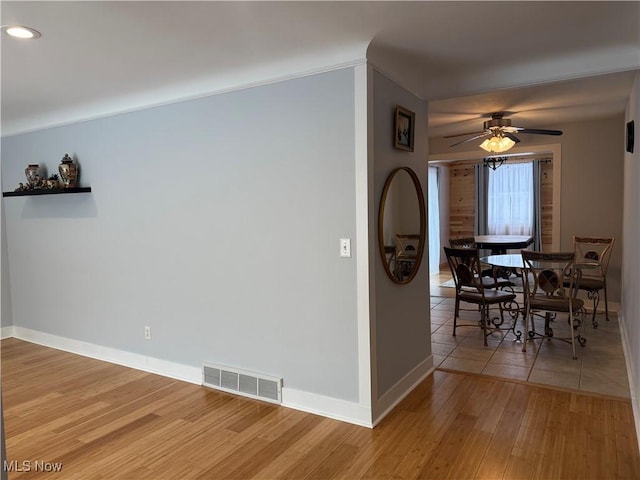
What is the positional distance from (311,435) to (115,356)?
7.17 ft

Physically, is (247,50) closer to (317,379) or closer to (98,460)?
(317,379)

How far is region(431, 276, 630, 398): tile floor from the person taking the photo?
10.8 feet

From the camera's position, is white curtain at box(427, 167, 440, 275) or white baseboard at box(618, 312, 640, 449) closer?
white baseboard at box(618, 312, 640, 449)

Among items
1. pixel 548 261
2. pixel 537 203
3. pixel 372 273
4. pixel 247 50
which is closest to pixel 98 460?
pixel 372 273

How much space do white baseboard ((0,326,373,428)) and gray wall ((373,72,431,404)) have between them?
21cm

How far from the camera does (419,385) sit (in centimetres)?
327

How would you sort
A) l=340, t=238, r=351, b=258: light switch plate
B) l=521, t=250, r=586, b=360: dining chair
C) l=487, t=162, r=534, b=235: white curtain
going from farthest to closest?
1. l=487, t=162, r=534, b=235: white curtain
2. l=521, t=250, r=586, b=360: dining chair
3. l=340, t=238, r=351, b=258: light switch plate

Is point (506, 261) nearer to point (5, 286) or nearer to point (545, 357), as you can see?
point (545, 357)

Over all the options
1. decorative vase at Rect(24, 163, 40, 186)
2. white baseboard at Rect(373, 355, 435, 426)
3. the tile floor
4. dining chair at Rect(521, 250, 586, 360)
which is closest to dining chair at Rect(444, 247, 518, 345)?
the tile floor

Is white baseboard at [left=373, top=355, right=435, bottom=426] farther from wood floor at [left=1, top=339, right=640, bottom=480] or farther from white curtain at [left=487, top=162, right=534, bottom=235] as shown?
white curtain at [left=487, top=162, right=534, bottom=235]

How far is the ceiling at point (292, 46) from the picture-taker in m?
2.10

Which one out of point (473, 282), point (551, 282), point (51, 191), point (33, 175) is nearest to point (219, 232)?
point (51, 191)

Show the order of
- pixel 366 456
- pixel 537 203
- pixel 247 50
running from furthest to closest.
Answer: pixel 537 203, pixel 247 50, pixel 366 456

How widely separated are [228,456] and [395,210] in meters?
1.75
